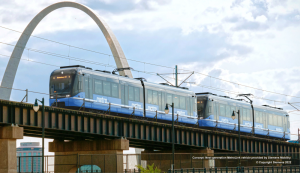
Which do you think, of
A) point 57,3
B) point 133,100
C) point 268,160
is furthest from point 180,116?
point 57,3

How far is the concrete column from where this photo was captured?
34.0 meters

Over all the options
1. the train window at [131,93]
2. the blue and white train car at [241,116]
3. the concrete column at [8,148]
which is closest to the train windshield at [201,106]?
the blue and white train car at [241,116]

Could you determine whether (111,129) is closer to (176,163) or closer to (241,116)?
(176,163)

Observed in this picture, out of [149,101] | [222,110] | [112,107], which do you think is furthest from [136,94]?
[222,110]

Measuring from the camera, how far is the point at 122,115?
43.0 meters

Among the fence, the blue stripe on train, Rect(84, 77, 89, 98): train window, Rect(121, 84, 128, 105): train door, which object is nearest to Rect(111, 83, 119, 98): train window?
the blue stripe on train

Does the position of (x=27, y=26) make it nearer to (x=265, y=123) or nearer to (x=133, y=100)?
(x=133, y=100)

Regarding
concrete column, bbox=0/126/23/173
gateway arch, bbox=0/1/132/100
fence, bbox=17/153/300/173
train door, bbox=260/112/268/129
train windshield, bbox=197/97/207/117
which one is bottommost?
A: fence, bbox=17/153/300/173

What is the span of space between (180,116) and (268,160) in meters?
11.8

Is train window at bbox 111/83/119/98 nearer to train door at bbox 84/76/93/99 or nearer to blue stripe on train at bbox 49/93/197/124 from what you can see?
blue stripe on train at bbox 49/93/197/124

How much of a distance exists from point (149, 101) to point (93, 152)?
794 cm

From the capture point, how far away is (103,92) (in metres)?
40.1

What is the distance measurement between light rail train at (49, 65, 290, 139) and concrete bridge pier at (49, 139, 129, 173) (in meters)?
4.01

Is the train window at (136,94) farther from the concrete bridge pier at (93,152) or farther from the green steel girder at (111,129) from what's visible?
the concrete bridge pier at (93,152)
